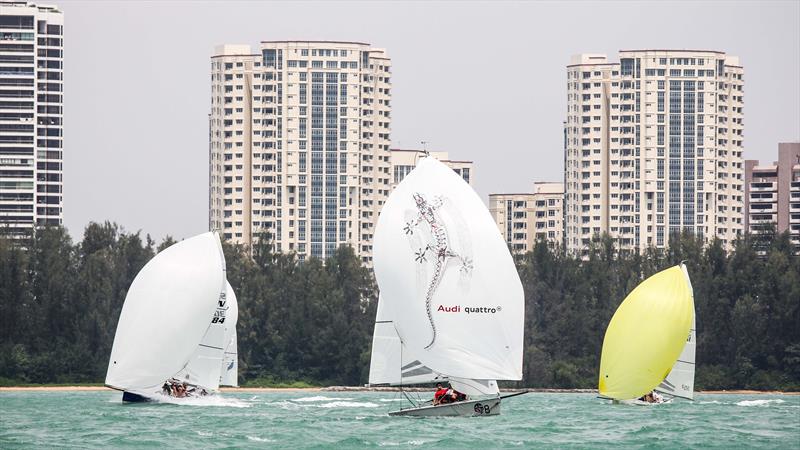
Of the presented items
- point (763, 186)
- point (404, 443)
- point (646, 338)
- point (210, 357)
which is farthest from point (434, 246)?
point (763, 186)

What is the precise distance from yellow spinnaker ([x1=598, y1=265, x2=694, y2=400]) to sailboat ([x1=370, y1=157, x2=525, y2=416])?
14578 mm

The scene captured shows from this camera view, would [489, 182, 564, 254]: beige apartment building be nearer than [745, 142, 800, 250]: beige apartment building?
No

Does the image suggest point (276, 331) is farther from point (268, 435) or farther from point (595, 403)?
point (268, 435)

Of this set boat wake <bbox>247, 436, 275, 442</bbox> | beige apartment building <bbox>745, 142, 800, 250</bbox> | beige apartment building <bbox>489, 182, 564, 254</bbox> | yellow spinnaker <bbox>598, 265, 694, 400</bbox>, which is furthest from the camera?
beige apartment building <bbox>489, 182, 564, 254</bbox>

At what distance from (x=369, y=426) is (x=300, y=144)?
9841 centimetres

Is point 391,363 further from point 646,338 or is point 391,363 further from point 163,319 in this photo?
point 646,338

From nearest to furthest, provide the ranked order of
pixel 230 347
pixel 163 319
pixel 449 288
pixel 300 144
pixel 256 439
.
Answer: pixel 256 439 → pixel 449 288 → pixel 163 319 → pixel 230 347 → pixel 300 144

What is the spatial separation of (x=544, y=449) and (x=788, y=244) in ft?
222

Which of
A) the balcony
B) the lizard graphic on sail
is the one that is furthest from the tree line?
the balcony

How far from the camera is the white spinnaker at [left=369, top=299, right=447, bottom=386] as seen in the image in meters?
54.8

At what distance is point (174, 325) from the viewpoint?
66.5 meters

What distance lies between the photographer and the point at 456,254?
53500 millimetres

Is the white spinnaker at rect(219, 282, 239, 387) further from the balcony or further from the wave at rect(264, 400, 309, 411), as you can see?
the balcony

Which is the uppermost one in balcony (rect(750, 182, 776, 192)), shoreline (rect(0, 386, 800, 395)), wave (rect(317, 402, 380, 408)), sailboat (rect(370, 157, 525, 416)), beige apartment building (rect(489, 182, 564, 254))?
balcony (rect(750, 182, 776, 192))
